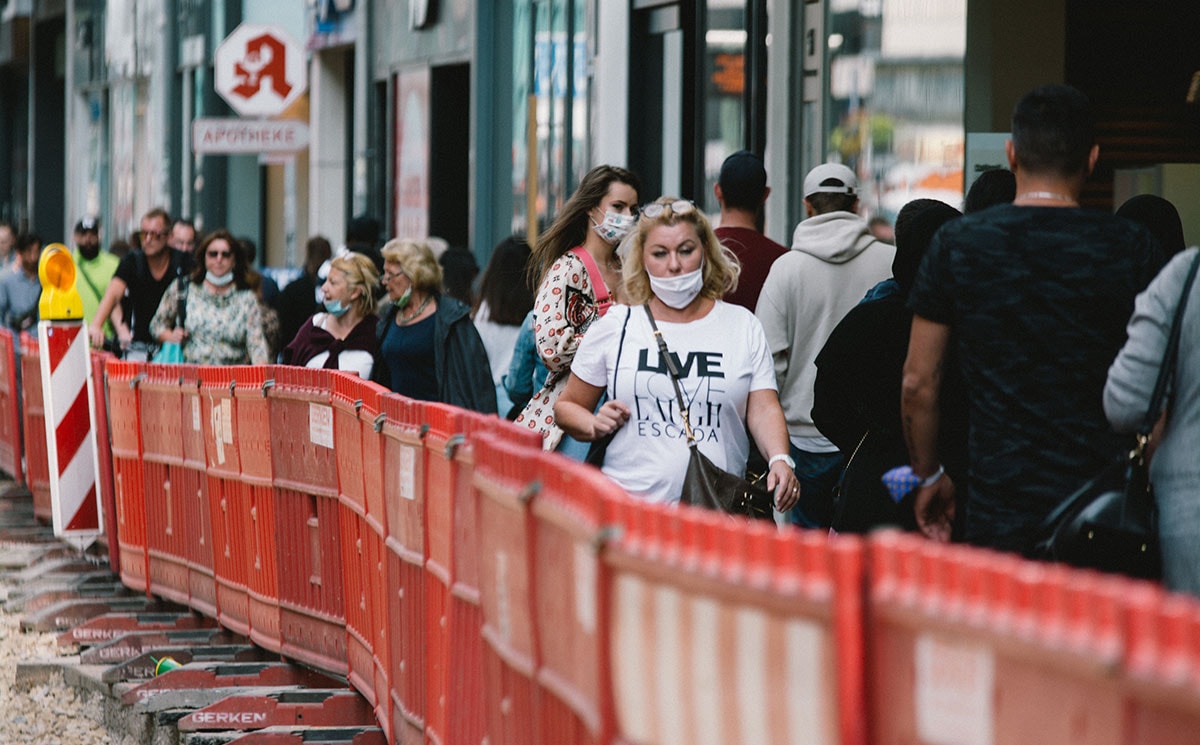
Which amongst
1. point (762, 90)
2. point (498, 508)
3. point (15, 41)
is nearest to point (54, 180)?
point (15, 41)

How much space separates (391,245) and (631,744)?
20.8 ft

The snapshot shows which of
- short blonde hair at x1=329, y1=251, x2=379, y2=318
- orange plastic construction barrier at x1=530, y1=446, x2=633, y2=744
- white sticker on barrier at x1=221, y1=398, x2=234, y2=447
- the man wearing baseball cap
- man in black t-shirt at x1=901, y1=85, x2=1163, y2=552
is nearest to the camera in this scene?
orange plastic construction barrier at x1=530, y1=446, x2=633, y2=744

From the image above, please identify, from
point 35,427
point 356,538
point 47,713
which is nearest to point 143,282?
point 35,427

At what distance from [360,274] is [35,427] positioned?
564 cm

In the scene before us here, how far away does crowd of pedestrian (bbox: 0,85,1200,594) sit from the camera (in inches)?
181

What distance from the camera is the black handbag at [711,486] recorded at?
572 centimetres

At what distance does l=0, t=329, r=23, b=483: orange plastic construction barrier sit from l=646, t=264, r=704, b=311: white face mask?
Result: 1070 cm

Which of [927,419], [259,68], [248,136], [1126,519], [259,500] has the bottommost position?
[259,500]

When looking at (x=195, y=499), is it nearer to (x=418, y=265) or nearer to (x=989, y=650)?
(x=418, y=265)

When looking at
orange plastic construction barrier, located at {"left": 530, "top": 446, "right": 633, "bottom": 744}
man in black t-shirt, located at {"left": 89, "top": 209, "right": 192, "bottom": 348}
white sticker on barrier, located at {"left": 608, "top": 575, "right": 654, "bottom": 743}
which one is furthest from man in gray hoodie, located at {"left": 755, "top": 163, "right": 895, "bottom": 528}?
man in black t-shirt, located at {"left": 89, "top": 209, "right": 192, "bottom": 348}

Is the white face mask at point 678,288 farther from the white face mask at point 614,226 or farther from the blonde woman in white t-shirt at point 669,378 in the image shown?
the white face mask at point 614,226

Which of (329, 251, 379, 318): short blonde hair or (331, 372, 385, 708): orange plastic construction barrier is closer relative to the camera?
(331, 372, 385, 708): orange plastic construction barrier

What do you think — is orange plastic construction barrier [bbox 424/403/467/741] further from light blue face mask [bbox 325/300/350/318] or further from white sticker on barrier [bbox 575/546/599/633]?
light blue face mask [bbox 325/300/350/318]

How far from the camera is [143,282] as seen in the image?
45.5ft
